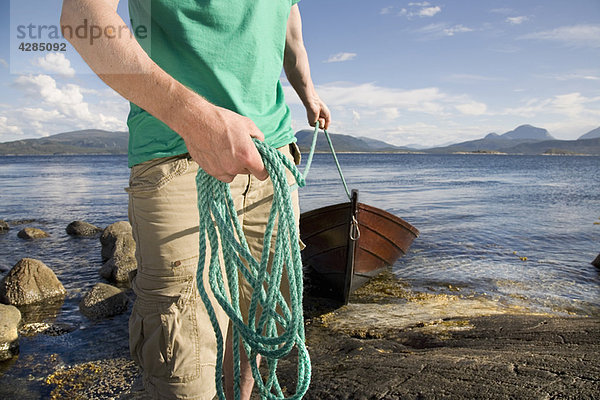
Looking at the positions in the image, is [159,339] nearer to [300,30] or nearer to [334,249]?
[300,30]

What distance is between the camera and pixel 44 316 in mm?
6102

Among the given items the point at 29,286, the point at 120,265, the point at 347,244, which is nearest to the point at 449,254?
the point at 347,244

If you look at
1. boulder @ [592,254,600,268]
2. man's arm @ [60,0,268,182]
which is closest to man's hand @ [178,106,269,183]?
man's arm @ [60,0,268,182]

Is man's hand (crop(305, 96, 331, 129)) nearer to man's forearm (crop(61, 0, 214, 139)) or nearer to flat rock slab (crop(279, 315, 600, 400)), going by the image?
man's forearm (crop(61, 0, 214, 139))

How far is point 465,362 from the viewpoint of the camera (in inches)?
130

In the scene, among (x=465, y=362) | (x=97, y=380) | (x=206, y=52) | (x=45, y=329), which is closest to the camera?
(x=206, y=52)

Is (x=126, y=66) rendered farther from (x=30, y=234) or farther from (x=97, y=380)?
(x=30, y=234)

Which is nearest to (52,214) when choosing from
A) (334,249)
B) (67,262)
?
(67,262)

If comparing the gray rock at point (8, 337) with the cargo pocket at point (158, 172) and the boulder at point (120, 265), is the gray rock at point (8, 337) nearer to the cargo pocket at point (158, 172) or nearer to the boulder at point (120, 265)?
the boulder at point (120, 265)

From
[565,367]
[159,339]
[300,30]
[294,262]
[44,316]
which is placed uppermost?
[300,30]

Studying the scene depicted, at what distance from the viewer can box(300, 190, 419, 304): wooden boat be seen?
6766mm

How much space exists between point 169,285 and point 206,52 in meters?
1.00

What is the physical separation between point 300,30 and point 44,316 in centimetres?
577

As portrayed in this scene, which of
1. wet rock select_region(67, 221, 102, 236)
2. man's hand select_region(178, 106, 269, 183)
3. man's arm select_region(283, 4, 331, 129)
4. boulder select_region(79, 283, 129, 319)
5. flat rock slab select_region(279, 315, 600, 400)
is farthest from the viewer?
wet rock select_region(67, 221, 102, 236)
